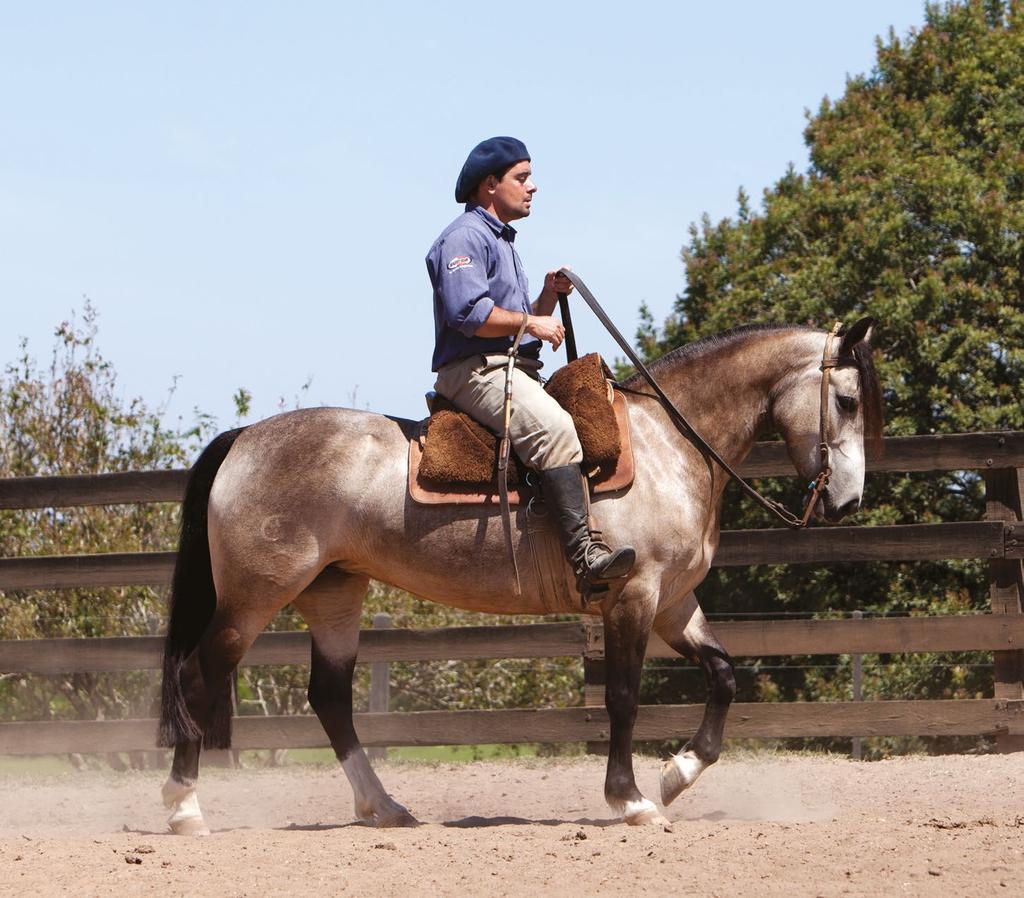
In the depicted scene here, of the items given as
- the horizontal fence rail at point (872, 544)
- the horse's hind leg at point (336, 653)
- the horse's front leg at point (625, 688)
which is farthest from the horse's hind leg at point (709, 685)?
the horizontal fence rail at point (872, 544)

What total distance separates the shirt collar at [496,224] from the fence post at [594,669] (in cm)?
274

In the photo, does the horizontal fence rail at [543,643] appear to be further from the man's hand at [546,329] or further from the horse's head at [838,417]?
the man's hand at [546,329]

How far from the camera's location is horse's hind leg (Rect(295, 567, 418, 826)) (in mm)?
6156

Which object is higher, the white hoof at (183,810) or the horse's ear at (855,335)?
the horse's ear at (855,335)

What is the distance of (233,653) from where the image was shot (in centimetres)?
593

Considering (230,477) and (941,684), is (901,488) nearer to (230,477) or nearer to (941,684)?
(941,684)

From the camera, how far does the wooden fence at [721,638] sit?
7574mm

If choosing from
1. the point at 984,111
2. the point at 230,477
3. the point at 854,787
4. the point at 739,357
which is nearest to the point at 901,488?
the point at 984,111

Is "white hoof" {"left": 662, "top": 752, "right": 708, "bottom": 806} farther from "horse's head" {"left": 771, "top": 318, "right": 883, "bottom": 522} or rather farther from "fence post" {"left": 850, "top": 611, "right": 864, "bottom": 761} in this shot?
"fence post" {"left": 850, "top": 611, "right": 864, "bottom": 761}

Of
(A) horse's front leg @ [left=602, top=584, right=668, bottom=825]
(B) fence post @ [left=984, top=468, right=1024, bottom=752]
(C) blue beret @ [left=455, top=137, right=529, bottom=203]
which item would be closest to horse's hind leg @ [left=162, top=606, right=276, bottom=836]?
(A) horse's front leg @ [left=602, top=584, right=668, bottom=825]

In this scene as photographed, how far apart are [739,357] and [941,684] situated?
9406mm

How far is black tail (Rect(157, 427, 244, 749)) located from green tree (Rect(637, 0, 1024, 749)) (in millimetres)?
8395

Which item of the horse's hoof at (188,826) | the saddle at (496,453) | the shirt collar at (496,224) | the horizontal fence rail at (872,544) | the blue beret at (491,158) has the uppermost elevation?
the blue beret at (491,158)

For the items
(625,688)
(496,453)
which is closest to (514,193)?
(496,453)
